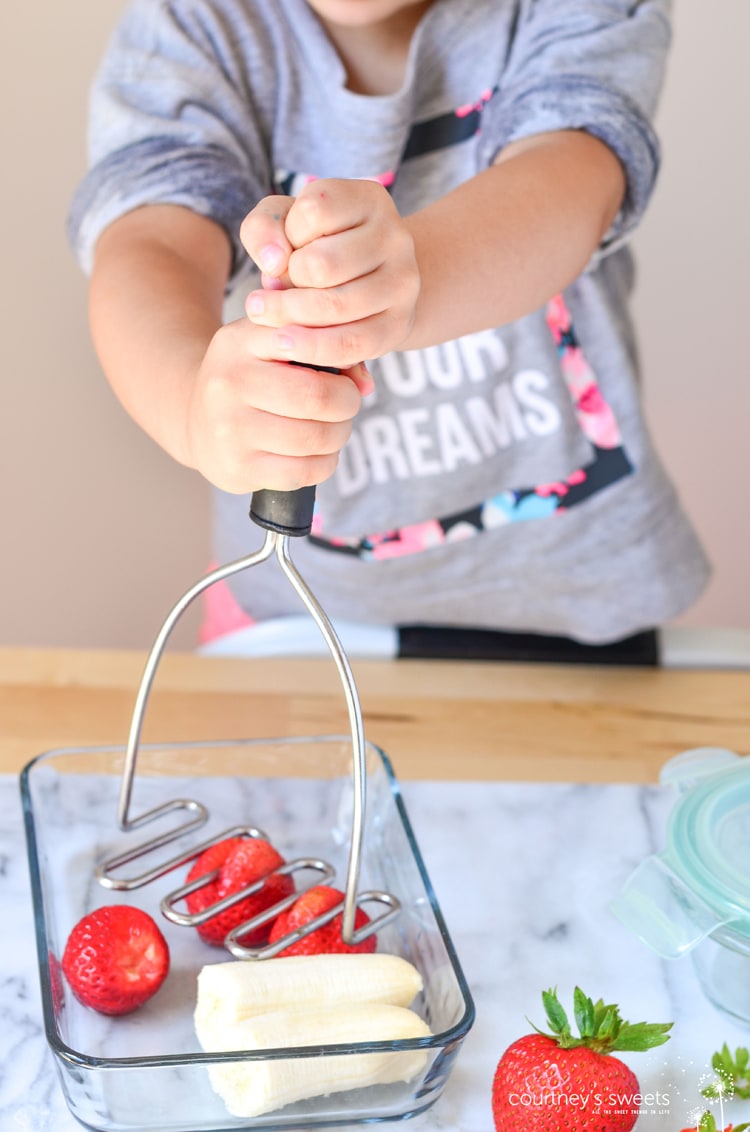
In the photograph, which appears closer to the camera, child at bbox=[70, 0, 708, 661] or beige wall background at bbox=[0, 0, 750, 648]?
child at bbox=[70, 0, 708, 661]

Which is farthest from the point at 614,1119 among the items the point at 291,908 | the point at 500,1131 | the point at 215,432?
the point at 215,432

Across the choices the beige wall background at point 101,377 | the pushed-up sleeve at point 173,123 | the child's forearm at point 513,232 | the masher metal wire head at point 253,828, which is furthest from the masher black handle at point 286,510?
the beige wall background at point 101,377

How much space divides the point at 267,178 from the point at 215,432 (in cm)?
42

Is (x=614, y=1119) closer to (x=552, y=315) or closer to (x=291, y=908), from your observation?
(x=291, y=908)

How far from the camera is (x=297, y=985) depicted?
1.47 ft

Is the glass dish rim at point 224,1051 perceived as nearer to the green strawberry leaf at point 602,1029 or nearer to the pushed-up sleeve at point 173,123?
the green strawberry leaf at point 602,1029

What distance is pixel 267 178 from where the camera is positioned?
0.80 meters

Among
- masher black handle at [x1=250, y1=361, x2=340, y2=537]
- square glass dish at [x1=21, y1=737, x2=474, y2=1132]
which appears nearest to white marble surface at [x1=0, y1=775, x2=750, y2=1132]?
square glass dish at [x1=21, y1=737, x2=474, y2=1132]

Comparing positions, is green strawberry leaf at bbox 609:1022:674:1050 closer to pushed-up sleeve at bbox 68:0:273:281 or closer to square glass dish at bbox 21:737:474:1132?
square glass dish at bbox 21:737:474:1132

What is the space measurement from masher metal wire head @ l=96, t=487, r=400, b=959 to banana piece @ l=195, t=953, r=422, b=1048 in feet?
0.07

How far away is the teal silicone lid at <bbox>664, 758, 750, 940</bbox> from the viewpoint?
0.46 m

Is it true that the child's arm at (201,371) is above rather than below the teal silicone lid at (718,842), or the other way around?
above

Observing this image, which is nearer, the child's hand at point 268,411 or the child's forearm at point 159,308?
the child's hand at point 268,411

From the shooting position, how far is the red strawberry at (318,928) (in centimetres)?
49
